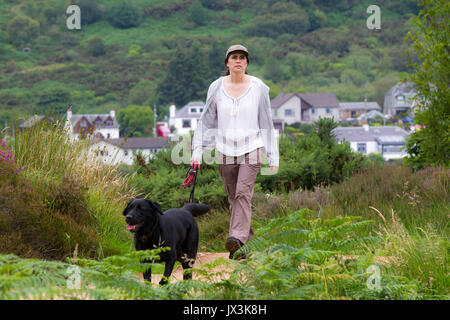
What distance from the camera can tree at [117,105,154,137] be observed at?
3910 inches

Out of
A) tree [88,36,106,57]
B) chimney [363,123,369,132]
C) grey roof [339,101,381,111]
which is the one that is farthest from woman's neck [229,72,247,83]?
tree [88,36,106,57]

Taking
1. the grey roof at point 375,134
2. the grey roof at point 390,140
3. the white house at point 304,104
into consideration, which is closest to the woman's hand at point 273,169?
the grey roof at point 375,134

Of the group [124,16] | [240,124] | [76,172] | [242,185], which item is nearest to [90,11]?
[124,16]

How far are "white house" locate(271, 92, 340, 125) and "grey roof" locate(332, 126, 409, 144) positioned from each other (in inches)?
396

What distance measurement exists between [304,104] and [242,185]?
115 m

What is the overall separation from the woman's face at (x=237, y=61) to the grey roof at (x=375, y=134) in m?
96.9

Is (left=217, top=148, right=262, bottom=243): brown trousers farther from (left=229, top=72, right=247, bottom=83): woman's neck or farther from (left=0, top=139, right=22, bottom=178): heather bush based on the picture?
(left=0, top=139, right=22, bottom=178): heather bush

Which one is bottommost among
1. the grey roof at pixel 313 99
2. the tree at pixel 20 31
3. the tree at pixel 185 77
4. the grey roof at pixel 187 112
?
the grey roof at pixel 187 112

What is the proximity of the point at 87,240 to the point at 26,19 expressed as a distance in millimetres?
125003

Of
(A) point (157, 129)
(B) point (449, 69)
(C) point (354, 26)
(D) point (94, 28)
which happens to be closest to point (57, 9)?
(D) point (94, 28)

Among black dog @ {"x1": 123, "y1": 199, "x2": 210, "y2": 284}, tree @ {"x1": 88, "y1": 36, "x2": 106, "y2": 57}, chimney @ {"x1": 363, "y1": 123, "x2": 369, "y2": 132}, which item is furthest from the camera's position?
tree @ {"x1": 88, "y1": 36, "x2": 106, "y2": 57}

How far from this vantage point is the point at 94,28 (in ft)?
450

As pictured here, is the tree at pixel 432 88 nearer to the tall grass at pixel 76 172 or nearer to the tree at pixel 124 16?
the tall grass at pixel 76 172

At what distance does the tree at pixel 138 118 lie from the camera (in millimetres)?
99312
